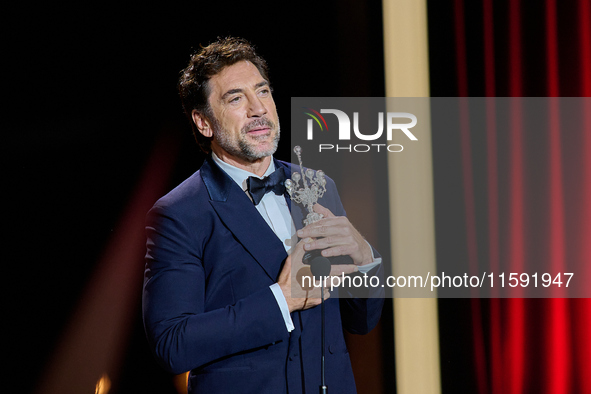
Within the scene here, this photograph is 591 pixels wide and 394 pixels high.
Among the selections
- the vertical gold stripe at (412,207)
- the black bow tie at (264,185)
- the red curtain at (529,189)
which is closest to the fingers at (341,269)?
the black bow tie at (264,185)

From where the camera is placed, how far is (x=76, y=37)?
8.08 ft

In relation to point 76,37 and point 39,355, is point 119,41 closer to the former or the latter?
point 76,37

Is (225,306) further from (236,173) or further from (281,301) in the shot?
(236,173)

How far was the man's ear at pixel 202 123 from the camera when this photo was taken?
167cm

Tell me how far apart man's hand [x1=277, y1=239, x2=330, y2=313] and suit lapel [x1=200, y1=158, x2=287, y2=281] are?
0.08m

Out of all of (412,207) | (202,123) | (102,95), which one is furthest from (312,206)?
(102,95)

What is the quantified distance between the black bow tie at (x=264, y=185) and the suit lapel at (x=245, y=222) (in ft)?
0.10

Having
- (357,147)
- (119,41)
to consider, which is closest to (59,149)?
(119,41)

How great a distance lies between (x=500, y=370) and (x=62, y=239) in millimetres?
2243

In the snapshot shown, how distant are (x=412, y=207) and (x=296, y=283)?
135 centimetres

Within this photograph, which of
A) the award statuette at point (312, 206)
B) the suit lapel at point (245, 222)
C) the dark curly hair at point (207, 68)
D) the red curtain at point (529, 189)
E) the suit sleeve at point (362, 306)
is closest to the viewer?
the award statuette at point (312, 206)

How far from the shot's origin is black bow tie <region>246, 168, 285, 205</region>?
1489mm

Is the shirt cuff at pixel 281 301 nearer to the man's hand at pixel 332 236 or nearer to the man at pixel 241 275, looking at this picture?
the man at pixel 241 275

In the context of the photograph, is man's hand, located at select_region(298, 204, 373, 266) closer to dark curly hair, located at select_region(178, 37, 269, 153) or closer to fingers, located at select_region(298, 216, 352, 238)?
fingers, located at select_region(298, 216, 352, 238)
